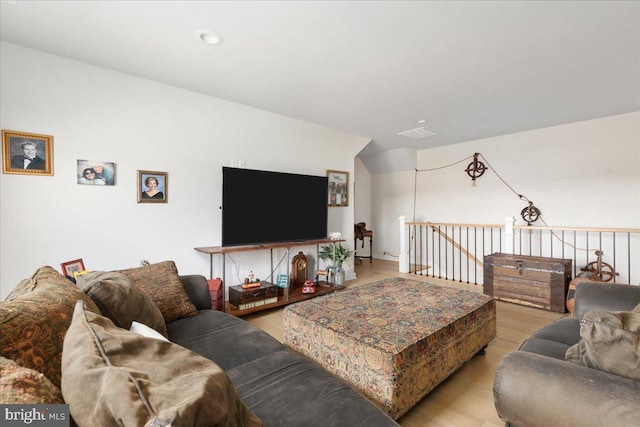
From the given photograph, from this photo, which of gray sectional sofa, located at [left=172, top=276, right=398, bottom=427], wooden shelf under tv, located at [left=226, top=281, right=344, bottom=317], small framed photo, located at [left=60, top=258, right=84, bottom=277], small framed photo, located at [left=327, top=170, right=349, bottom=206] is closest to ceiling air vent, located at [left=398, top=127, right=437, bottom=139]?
small framed photo, located at [left=327, top=170, right=349, bottom=206]

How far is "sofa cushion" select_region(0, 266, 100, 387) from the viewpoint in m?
0.76

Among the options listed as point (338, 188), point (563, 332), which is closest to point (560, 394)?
point (563, 332)

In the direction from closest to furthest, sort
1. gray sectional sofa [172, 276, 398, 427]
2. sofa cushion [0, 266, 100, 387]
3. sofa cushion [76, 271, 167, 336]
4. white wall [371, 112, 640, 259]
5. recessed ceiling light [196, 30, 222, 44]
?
sofa cushion [0, 266, 100, 387] < gray sectional sofa [172, 276, 398, 427] < sofa cushion [76, 271, 167, 336] < recessed ceiling light [196, 30, 222, 44] < white wall [371, 112, 640, 259]

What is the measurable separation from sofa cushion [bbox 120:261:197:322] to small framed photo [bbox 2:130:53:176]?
131 centimetres

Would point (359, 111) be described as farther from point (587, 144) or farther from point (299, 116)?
point (587, 144)

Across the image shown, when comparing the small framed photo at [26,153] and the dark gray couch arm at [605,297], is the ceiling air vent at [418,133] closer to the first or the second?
the dark gray couch arm at [605,297]

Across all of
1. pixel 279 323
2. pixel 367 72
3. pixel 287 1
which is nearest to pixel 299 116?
pixel 367 72

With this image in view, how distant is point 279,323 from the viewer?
3113 millimetres

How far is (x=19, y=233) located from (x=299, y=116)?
3.11m

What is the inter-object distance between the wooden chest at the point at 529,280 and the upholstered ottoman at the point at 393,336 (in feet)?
5.74

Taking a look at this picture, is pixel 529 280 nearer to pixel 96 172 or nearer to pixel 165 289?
pixel 165 289

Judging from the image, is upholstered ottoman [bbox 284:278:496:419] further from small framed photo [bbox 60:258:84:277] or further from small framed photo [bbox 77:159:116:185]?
small framed photo [bbox 77:159:116:185]

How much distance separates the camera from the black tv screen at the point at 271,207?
334 centimetres

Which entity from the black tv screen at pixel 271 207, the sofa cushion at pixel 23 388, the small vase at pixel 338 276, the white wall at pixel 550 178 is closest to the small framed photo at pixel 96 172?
the black tv screen at pixel 271 207
